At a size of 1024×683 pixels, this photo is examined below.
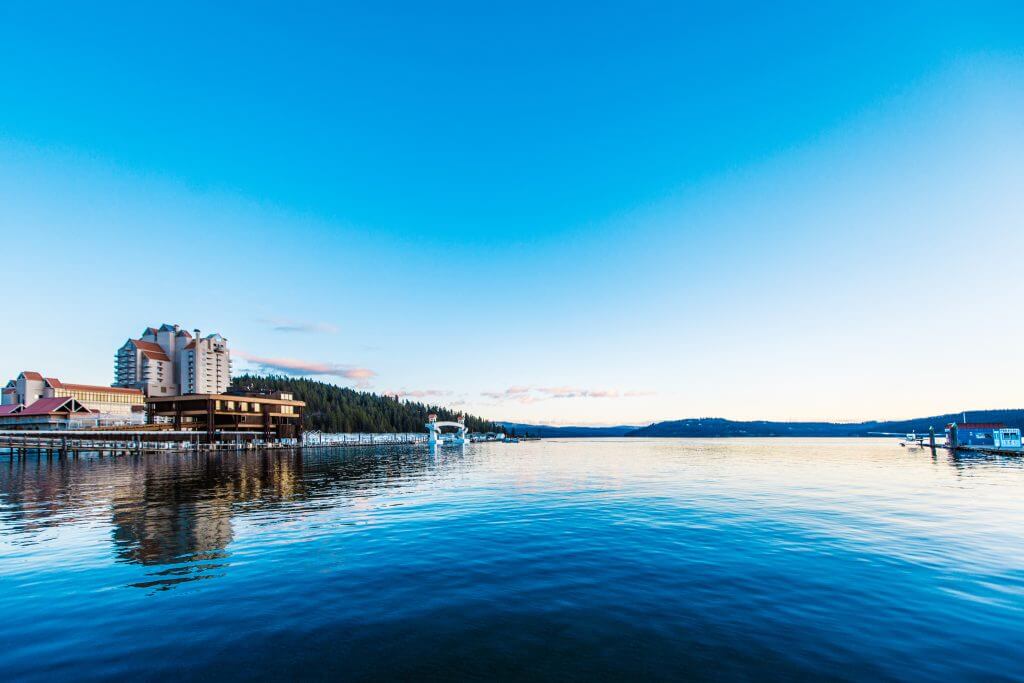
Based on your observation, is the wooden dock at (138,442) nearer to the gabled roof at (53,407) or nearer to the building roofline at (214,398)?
the gabled roof at (53,407)

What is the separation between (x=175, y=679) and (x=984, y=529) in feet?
116

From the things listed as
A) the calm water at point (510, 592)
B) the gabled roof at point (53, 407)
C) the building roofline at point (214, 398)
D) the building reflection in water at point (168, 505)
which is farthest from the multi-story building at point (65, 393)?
the calm water at point (510, 592)

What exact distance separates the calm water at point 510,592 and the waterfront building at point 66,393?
164057 mm

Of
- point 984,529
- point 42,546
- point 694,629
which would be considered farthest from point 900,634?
point 42,546

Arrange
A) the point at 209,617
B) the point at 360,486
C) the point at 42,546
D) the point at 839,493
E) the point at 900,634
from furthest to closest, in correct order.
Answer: the point at 360,486 → the point at 839,493 → the point at 42,546 → the point at 209,617 → the point at 900,634

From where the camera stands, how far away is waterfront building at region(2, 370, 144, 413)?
154 metres

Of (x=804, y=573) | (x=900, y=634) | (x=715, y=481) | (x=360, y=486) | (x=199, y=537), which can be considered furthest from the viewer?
(x=715, y=481)

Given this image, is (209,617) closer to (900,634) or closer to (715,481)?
(900,634)

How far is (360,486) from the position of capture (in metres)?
43.4

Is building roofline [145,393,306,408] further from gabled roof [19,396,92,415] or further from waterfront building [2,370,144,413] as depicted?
waterfront building [2,370,144,413]

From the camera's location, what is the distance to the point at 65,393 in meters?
155

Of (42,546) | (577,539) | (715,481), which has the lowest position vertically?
(715,481)

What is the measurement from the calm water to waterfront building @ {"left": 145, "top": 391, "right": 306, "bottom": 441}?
10986 centimetres

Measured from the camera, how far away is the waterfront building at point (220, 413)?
421 feet
